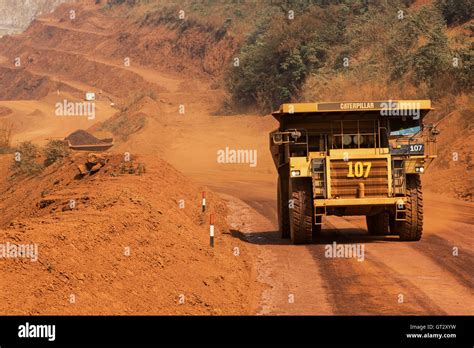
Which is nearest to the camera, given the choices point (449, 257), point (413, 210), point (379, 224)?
point (449, 257)

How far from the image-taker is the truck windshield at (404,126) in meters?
17.9

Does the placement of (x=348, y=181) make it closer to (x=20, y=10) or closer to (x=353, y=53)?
(x=353, y=53)

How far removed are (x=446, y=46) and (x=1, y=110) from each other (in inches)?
1870

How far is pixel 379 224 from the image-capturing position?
19.3m

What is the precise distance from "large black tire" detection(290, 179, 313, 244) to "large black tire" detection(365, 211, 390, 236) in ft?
8.71

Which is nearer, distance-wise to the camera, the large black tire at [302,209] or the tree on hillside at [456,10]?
the large black tire at [302,209]

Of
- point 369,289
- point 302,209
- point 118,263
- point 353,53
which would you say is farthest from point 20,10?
point 369,289

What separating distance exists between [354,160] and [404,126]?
1901 millimetres

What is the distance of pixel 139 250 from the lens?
41.7 ft

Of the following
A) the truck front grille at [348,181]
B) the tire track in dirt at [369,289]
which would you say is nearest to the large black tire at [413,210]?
the truck front grille at [348,181]

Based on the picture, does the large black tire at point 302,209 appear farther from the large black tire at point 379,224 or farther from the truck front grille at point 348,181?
the large black tire at point 379,224

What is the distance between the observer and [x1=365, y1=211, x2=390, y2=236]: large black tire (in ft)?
Result: 63.0
